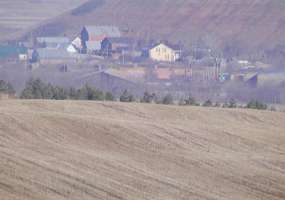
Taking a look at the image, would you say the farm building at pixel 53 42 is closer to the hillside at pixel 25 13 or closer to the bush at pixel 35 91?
the hillside at pixel 25 13

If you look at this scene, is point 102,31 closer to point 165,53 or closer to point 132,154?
point 165,53

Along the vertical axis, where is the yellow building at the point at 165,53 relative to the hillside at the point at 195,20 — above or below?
below

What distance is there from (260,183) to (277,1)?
55417mm

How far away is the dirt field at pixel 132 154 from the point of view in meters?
17.1

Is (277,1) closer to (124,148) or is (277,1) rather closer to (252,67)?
(252,67)

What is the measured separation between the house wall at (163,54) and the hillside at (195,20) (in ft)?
12.4

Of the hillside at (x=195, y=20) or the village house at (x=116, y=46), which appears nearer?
the village house at (x=116, y=46)

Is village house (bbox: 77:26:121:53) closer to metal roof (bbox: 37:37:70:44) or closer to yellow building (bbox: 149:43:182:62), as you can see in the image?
metal roof (bbox: 37:37:70:44)

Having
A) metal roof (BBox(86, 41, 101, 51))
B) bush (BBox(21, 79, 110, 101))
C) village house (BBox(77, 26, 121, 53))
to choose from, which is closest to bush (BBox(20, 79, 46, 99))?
bush (BBox(21, 79, 110, 101))

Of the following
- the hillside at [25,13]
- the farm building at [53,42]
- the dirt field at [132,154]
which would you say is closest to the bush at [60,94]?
the dirt field at [132,154]

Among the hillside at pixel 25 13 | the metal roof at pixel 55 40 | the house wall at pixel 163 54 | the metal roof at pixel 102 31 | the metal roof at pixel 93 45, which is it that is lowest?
the house wall at pixel 163 54

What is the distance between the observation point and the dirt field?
1709 cm

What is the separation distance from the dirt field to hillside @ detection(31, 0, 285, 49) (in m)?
42.1

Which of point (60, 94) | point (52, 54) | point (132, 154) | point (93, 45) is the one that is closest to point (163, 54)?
point (52, 54)
